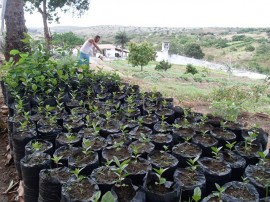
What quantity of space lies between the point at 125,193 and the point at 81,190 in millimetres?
264

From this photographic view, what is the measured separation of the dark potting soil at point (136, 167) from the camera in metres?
1.79

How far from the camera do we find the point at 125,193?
155 centimetres

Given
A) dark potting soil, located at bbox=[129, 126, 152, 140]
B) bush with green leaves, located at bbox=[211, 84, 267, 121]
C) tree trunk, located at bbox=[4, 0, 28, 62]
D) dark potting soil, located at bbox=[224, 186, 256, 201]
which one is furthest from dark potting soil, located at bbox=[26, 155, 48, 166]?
tree trunk, located at bbox=[4, 0, 28, 62]

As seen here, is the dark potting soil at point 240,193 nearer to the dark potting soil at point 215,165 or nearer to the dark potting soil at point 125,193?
the dark potting soil at point 215,165

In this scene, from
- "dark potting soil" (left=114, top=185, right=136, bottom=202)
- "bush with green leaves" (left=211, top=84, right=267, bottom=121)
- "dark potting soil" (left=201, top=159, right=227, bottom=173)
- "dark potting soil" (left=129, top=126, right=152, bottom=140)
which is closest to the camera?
"dark potting soil" (left=114, top=185, right=136, bottom=202)

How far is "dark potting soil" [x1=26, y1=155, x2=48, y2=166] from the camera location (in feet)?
6.17

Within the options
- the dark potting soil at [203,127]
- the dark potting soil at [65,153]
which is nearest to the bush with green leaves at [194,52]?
the dark potting soil at [203,127]

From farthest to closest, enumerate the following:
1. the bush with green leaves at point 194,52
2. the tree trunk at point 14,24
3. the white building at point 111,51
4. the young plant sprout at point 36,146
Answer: the white building at point 111,51 → the bush with green leaves at point 194,52 → the tree trunk at point 14,24 → the young plant sprout at point 36,146

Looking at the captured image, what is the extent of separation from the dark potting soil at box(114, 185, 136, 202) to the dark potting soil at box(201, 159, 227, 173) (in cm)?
64

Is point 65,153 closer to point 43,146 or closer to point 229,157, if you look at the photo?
point 43,146

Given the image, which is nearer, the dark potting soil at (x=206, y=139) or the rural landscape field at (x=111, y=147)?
the rural landscape field at (x=111, y=147)

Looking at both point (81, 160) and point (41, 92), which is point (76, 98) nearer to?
point (41, 92)

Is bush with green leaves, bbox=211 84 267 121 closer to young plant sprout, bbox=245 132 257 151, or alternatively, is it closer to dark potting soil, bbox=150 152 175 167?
young plant sprout, bbox=245 132 257 151

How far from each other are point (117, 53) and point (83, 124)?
39411 millimetres
